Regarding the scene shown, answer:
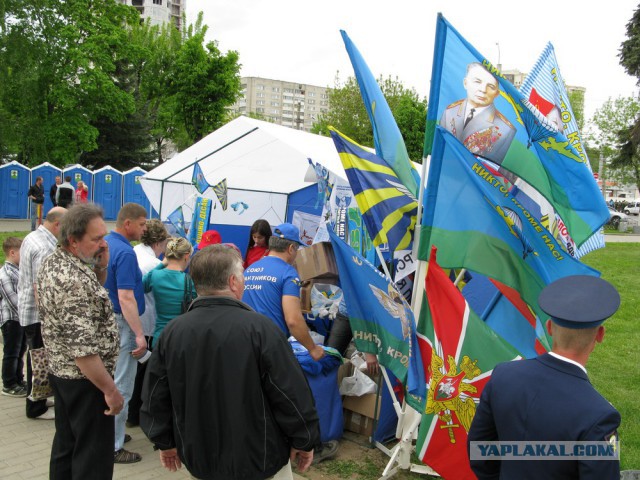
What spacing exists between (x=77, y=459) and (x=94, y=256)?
1.15 m

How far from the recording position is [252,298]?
14.3 ft

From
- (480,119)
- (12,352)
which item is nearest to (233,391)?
(480,119)

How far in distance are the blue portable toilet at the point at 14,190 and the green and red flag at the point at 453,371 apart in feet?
75.5

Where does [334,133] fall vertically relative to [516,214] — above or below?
above

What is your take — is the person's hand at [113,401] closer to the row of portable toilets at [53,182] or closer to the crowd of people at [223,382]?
the crowd of people at [223,382]

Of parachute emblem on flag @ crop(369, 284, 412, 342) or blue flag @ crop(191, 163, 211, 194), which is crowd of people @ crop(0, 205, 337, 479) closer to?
parachute emblem on flag @ crop(369, 284, 412, 342)

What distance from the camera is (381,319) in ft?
13.6

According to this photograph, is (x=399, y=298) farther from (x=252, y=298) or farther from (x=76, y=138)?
(x=76, y=138)

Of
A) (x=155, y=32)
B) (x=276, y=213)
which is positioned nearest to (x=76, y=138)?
(x=155, y=32)

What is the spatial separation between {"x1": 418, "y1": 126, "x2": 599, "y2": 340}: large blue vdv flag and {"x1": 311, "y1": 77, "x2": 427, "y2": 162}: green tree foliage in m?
26.8

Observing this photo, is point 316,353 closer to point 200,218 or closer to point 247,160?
point 200,218

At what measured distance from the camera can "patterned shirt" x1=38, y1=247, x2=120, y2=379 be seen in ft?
9.88

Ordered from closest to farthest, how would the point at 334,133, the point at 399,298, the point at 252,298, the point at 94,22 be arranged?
the point at 399,298 → the point at 252,298 → the point at 334,133 → the point at 94,22

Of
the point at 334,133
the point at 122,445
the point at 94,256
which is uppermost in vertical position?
the point at 334,133
